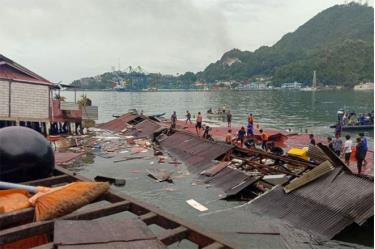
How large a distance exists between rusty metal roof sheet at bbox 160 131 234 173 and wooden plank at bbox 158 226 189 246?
16759 mm

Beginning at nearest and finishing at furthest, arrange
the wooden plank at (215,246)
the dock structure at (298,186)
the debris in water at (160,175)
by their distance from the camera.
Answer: the wooden plank at (215,246)
the dock structure at (298,186)
the debris in water at (160,175)

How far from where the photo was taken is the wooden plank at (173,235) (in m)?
5.55

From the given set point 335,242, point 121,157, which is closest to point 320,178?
point 335,242

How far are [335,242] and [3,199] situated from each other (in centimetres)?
1109

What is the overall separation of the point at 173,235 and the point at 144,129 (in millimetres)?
34752

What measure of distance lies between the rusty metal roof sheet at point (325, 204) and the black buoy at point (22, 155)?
9.71m

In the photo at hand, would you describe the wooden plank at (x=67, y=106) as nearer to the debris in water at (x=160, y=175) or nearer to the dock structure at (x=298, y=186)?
the debris in water at (x=160, y=175)

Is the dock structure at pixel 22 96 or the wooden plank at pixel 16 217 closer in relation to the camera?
the wooden plank at pixel 16 217

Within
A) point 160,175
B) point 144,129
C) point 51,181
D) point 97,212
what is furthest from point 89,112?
point 97,212

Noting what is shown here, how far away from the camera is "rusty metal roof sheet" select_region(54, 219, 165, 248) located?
500cm

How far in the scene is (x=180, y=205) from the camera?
17.0 m

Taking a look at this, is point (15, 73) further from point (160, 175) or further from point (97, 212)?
point (97, 212)

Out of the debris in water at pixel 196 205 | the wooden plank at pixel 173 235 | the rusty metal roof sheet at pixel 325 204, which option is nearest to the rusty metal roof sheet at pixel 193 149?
the debris in water at pixel 196 205

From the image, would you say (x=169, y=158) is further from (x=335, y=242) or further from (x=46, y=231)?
(x=46, y=231)
